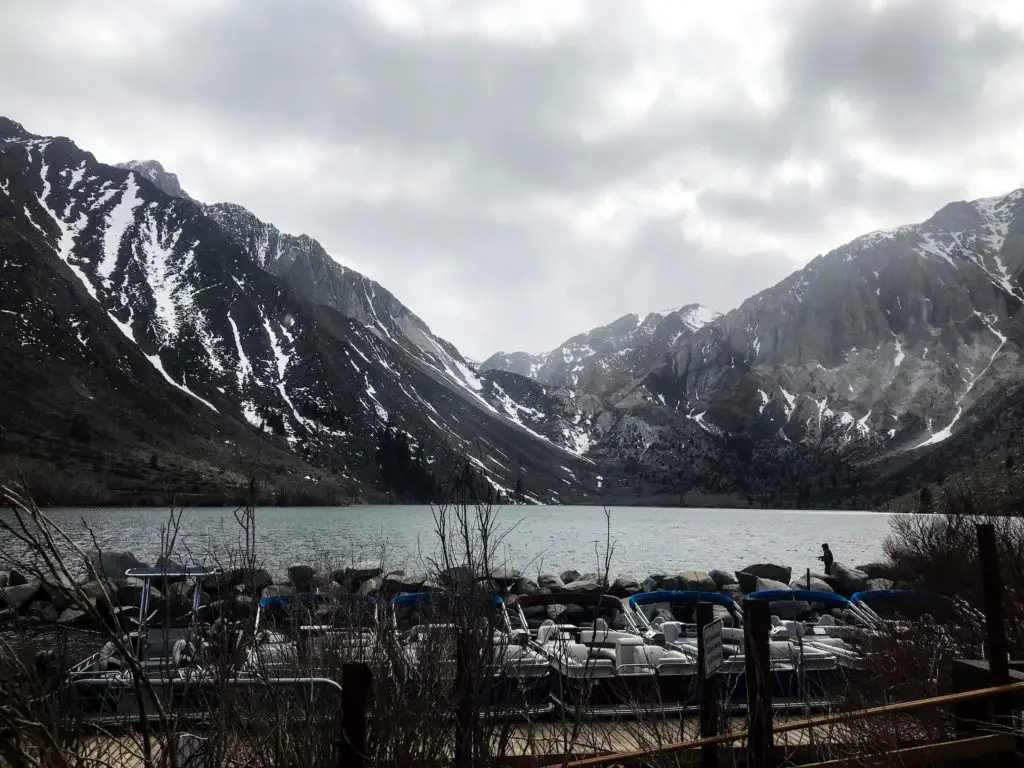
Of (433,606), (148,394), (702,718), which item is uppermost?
(148,394)

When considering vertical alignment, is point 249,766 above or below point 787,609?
above

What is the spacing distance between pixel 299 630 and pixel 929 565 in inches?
1233

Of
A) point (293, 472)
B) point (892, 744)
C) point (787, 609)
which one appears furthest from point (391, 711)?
point (293, 472)

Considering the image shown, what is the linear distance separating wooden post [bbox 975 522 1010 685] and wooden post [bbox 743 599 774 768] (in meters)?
2.23

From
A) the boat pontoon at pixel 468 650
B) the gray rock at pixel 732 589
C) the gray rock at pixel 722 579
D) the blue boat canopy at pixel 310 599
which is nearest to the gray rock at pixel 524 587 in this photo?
the gray rock at pixel 732 589

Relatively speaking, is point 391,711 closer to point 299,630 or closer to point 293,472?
point 299,630

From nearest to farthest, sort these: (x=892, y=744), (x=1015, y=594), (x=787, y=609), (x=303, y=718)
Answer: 1. (x=303, y=718)
2. (x=892, y=744)
3. (x=1015, y=594)
4. (x=787, y=609)

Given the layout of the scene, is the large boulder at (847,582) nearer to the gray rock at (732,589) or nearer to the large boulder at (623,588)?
the gray rock at (732,589)

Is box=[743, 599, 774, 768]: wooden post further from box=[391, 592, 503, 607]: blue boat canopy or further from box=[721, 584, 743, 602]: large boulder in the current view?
box=[721, 584, 743, 602]: large boulder

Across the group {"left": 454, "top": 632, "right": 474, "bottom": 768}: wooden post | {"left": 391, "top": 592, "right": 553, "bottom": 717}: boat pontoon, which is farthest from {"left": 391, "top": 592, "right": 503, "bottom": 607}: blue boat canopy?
{"left": 454, "top": 632, "right": 474, "bottom": 768}: wooden post

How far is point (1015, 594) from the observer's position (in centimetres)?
1194

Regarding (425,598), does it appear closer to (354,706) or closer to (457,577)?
(457,577)

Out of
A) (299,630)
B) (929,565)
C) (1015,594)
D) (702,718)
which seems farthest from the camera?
(929,565)

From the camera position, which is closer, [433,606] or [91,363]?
[433,606]
